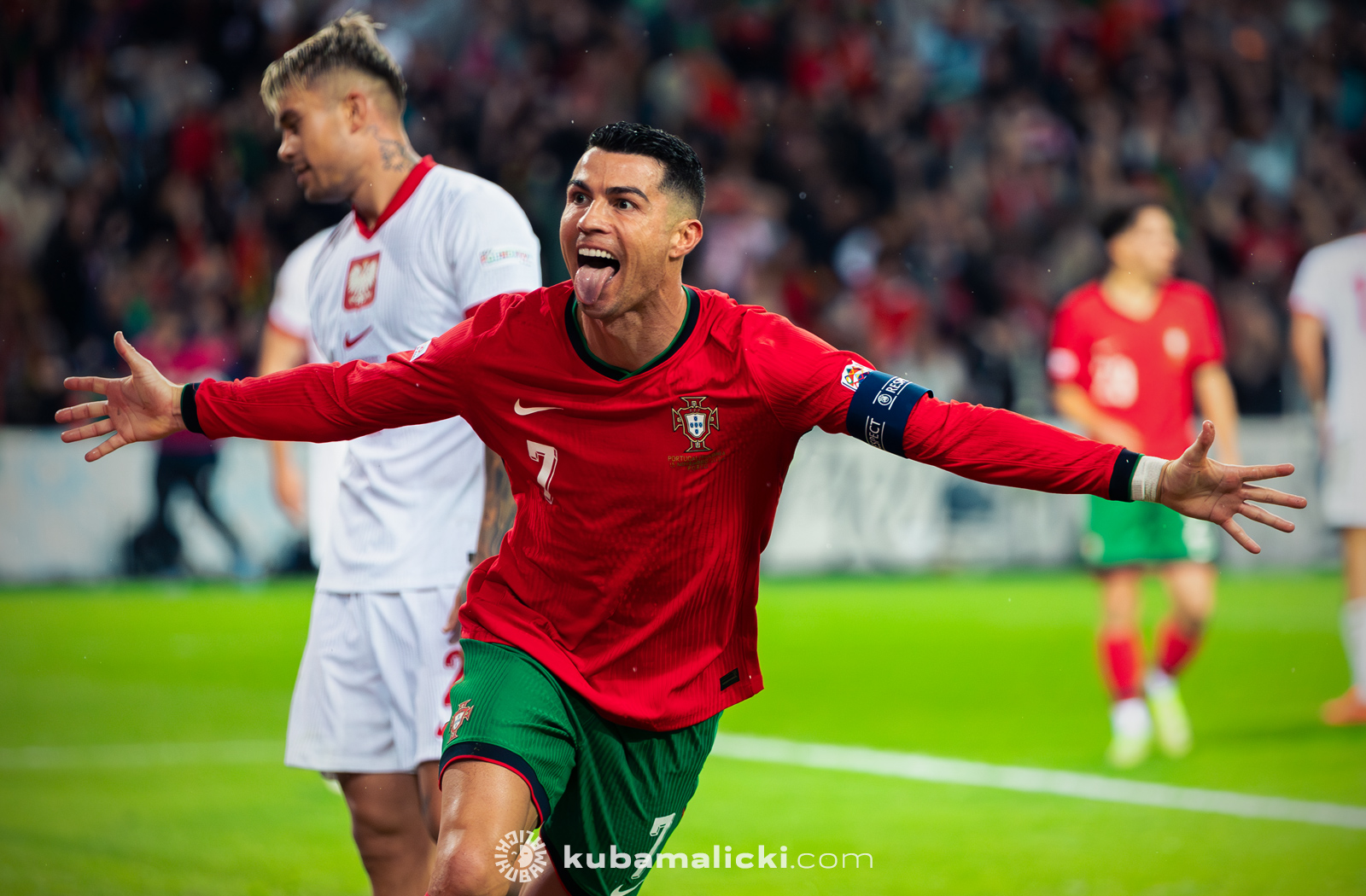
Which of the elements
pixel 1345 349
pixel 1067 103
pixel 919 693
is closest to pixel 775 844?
pixel 919 693

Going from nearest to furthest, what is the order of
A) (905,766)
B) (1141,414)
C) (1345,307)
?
(905,766) < (1141,414) < (1345,307)

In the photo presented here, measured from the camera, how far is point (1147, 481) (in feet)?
10.2

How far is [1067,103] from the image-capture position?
19.1 meters

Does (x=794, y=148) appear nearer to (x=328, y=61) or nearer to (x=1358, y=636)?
(x=1358, y=636)

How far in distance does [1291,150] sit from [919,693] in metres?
13.0

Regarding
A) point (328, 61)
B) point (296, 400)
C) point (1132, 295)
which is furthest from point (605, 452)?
point (1132, 295)

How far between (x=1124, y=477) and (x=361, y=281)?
2.20m

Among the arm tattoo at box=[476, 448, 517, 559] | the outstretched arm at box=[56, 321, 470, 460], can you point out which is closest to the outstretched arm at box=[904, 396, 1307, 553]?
the outstretched arm at box=[56, 321, 470, 460]

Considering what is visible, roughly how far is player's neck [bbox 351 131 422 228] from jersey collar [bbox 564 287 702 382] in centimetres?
104

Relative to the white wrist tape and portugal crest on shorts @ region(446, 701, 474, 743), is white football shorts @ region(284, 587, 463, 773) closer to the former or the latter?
portugal crest on shorts @ region(446, 701, 474, 743)

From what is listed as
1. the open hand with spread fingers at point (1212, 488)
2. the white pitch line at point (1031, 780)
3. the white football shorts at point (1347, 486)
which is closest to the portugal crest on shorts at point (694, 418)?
the open hand with spread fingers at point (1212, 488)

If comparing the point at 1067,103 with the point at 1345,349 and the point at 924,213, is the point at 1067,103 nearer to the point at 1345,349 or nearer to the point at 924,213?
the point at 924,213

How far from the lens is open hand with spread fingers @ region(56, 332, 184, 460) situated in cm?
355

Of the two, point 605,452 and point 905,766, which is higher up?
point 605,452
